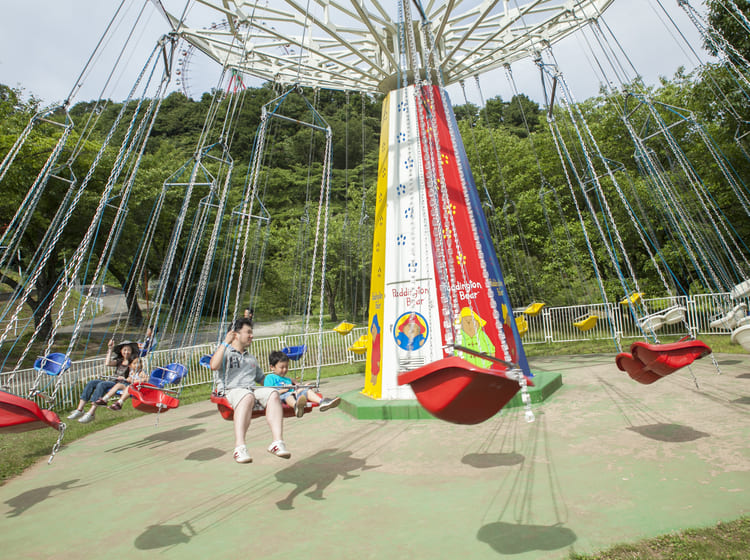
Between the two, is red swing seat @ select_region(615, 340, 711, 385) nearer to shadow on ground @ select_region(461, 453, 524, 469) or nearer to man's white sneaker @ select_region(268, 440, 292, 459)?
shadow on ground @ select_region(461, 453, 524, 469)

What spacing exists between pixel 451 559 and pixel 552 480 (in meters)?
2.02

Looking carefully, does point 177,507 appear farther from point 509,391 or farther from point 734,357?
point 734,357

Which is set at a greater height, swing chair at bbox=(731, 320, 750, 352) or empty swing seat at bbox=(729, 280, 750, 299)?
empty swing seat at bbox=(729, 280, 750, 299)

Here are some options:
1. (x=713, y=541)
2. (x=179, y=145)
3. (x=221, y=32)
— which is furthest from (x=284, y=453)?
(x=179, y=145)

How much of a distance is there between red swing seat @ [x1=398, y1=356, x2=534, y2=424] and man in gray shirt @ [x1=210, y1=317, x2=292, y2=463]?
2.04 metres

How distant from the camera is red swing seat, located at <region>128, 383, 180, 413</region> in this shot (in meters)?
7.78

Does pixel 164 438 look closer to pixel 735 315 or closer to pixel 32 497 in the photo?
pixel 32 497

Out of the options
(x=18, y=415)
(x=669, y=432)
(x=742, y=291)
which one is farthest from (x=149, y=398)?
(x=742, y=291)

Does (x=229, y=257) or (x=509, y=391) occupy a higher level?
(x=229, y=257)

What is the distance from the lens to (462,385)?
3.74 m

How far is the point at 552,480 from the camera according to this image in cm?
550

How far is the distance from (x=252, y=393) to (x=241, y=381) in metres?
0.24

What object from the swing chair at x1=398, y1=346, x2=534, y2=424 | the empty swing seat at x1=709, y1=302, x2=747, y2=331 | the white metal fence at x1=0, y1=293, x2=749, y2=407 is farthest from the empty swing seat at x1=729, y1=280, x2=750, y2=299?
the swing chair at x1=398, y1=346, x2=534, y2=424

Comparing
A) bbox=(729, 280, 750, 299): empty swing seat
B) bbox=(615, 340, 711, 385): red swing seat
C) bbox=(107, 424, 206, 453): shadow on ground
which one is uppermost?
bbox=(729, 280, 750, 299): empty swing seat
